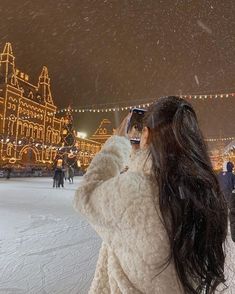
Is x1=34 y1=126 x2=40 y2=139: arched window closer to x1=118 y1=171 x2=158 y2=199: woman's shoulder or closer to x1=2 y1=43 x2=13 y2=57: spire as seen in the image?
x1=2 y1=43 x2=13 y2=57: spire

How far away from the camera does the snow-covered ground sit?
3.42 metres

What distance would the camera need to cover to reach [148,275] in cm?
106

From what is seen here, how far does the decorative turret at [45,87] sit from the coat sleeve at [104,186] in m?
66.6

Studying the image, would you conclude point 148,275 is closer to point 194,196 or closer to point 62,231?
point 194,196

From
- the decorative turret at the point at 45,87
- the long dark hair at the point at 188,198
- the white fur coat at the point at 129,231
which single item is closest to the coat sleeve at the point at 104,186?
the white fur coat at the point at 129,231

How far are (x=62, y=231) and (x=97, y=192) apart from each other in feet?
17.1

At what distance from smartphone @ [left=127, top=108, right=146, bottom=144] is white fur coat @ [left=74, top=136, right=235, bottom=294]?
0.09 m

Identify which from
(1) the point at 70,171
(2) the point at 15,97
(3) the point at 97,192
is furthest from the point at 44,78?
(3) the point at 97,192

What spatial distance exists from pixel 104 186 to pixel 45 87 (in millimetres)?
71392

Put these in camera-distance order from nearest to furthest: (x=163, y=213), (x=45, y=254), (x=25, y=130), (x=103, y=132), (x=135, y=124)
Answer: (x=163, y=213) < (x=135, y=124) < (x=45, y=254) < (x=25, y=130) < (x=103, y=132)

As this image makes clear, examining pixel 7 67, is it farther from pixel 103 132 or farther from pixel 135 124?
pixel 135 124

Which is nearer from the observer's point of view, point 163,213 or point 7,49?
point 163,213

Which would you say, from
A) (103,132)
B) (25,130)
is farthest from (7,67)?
(103,132)

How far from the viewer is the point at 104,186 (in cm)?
115
